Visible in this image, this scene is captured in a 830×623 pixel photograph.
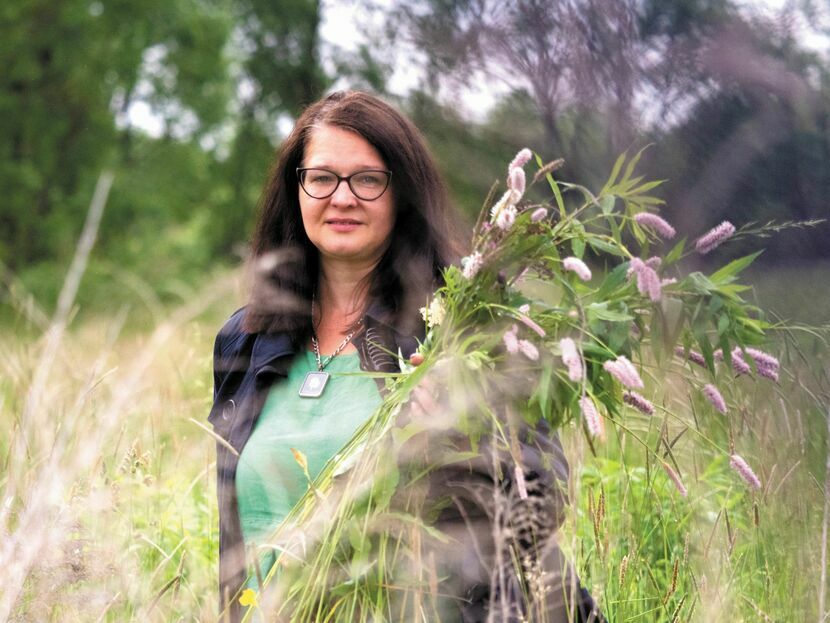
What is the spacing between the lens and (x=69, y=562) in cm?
165

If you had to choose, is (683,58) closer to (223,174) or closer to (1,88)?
(1,88)

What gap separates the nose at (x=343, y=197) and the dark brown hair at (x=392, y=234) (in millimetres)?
118

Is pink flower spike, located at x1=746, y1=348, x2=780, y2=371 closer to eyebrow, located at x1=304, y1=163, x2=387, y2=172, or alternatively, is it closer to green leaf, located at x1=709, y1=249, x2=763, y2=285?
green leaf, located at x1=709, y1=249, x2=763, y2=285

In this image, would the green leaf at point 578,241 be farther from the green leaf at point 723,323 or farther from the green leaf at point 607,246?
the green leaf at point 723,323

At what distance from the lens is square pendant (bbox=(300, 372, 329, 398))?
7.12 feet

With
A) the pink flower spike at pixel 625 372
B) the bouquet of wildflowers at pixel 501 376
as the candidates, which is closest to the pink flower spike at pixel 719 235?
the bouquet of wildflowers at pixel 501 376

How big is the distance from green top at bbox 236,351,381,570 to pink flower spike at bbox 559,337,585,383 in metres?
0.70

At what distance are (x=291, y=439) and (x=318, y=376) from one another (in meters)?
0.17

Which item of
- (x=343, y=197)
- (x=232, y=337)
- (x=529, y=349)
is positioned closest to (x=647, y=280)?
(x=529, y=349)

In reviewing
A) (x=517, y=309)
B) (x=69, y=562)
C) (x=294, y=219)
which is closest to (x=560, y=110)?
(x=294, y=219)

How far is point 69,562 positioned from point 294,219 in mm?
1169

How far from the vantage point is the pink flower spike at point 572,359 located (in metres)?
1.34

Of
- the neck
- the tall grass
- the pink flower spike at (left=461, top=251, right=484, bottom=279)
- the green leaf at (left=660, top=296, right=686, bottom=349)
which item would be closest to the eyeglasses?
the neck

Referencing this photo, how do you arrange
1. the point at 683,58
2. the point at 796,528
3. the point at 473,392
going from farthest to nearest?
the point at 683,58, the point at 796,528, the point at 473,392
